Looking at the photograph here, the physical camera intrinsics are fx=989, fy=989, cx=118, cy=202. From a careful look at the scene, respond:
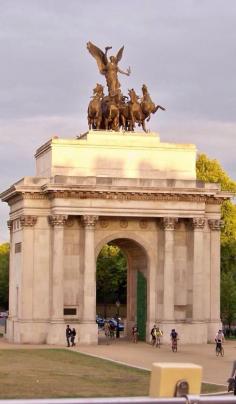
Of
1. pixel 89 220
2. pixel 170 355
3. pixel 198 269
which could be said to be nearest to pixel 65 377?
pixel 170 355

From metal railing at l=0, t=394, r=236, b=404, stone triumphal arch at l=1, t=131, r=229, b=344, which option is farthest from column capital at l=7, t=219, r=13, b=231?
metal railing at l=0, t=394, r=236, b=404

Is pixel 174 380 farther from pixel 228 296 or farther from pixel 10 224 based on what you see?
pixel 228 296

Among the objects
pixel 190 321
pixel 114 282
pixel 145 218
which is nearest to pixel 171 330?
pixel 190 321

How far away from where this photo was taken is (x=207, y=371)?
39094mm

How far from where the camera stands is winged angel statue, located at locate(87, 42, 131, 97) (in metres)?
60.4

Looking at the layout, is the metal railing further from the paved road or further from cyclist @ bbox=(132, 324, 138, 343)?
cyclist @ bbox=(132, 324, 138, 343)

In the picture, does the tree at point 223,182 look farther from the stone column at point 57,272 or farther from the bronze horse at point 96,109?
the stone column at point 57,272

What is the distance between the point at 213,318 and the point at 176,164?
9472 millimetres


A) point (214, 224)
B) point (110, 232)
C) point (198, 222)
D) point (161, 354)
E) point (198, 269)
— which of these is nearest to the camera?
point (161, 354)

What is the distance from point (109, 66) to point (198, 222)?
11.8 meters

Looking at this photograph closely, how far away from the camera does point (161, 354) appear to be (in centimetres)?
4962

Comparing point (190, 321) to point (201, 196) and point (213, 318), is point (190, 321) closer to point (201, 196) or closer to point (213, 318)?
point (213, 318)

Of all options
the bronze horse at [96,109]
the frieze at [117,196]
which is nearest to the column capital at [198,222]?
the frieze at [117,196]

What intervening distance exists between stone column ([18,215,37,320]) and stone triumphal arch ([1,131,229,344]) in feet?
0.19
